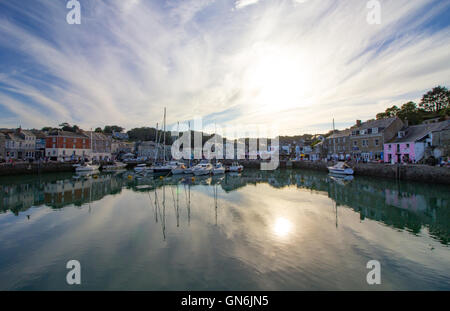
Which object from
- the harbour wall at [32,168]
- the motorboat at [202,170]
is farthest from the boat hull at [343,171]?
the harbour wall at [32,168]

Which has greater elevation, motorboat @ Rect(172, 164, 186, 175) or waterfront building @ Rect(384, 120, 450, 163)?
waterfront building @ Rect(384, 120, 450, 163)

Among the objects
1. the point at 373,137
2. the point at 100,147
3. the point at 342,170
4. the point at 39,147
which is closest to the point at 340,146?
the point at 373,137

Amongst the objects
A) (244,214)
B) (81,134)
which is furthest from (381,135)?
(81,134)

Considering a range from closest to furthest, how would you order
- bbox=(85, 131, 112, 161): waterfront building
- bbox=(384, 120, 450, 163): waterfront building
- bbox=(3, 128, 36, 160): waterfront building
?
1. bbox=(384, 120, 450, 163): waterfront building
2. bbox=(3, 128, 36, 160): waterfront building
3. bbox=(85, 131, 112, 161): waterfront building

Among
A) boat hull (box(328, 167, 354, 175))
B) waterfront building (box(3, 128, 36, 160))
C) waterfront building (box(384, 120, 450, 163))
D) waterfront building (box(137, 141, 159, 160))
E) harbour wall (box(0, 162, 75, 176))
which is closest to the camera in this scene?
waterfront building (box(384, 120, 450, 163))

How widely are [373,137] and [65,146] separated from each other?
Result: 76.6 m

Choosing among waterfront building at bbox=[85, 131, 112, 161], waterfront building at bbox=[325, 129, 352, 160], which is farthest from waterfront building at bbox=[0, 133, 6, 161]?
waterfront building at bbox=[325, 129, 352, 160]

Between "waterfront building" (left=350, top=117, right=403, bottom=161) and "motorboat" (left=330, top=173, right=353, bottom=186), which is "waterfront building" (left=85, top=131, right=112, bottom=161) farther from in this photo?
"waterfront building" (left=350, top=117, right=403, bottom=161)

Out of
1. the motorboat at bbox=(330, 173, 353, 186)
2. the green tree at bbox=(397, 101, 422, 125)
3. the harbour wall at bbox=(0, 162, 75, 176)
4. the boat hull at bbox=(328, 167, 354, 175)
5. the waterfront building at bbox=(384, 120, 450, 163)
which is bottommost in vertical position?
the motorboat at bbox=(330, 173, 353, 186)

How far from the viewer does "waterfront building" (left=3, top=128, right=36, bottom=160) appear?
2041 inches

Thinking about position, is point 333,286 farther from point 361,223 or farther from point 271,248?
point 361,223

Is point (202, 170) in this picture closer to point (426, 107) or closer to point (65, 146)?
point (65, 146)

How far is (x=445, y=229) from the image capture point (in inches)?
471

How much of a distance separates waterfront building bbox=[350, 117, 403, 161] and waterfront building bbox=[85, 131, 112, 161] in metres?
71.1
